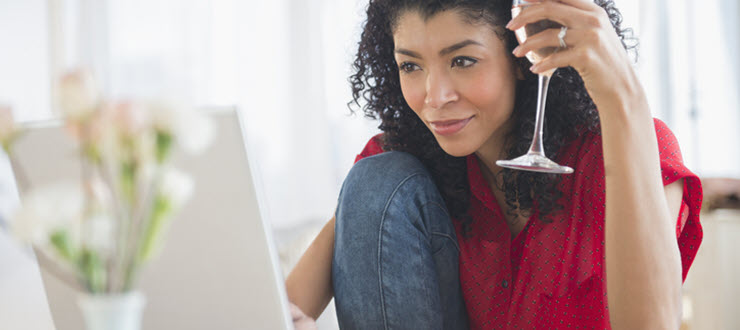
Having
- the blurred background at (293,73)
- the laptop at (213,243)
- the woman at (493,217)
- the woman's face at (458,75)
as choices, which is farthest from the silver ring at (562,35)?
the blurred background at (293,73)

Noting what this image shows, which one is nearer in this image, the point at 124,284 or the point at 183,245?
the point at 124,284

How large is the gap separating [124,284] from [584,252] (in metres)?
0.94

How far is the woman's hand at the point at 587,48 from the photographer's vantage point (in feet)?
3.12

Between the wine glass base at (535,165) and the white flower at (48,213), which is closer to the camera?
the white flower at (48,213)

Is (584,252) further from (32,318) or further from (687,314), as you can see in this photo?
(32,318)

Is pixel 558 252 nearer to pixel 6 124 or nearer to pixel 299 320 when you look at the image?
pixel 299 320

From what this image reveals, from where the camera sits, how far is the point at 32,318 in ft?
6.97

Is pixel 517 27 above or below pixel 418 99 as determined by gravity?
above

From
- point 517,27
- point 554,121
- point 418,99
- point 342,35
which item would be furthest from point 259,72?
point 517,27

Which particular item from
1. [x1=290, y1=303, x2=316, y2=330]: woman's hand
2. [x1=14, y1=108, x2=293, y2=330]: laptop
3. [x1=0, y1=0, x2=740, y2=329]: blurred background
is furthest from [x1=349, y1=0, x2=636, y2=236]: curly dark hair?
[x1=14, y1=108, x2=293, y2=330]: laptop

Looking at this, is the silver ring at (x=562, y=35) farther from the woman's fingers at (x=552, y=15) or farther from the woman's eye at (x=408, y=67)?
the woman's eye at (x=408, y=67)

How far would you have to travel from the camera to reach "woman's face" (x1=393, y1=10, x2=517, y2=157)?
1231mm

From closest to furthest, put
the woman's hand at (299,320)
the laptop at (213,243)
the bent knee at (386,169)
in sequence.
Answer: the laptop at (213,243), the woman's hand at (299,320), the bent knee at (386,169)

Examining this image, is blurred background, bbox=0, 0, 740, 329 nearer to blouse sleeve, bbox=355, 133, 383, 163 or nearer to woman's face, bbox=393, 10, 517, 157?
blouse sleeve, bbox=355, 133, 383, 163
